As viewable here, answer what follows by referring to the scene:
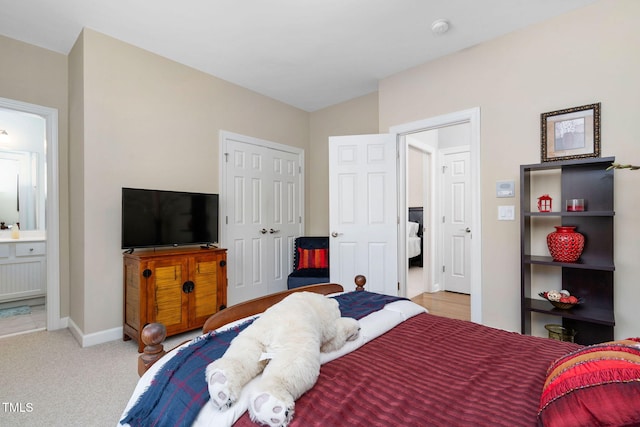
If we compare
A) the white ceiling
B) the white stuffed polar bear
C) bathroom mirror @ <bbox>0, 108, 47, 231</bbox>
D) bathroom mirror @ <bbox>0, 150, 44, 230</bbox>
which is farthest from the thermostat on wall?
bathroom mirror @ <bbox>0, 150, 44, 230</bbox>

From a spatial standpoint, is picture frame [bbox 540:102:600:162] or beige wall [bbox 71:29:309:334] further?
beige wall [bbox 71:29:309:334]

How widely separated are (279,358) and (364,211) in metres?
2.69

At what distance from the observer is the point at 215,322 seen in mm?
1350

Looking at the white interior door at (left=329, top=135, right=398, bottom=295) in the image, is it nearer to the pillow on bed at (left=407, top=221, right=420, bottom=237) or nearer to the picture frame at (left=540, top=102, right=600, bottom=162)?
the picture frame at (left=540, top=102, right=600, bottom=162)

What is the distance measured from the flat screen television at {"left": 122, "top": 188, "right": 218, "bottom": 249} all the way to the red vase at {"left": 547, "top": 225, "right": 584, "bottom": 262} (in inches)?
118

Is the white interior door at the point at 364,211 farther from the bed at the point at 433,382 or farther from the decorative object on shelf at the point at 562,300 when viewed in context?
the bed at the point at 433,382

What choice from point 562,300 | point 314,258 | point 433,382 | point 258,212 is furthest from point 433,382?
point 258,212

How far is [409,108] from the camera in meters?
3.30

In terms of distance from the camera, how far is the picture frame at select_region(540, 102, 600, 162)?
2268mm

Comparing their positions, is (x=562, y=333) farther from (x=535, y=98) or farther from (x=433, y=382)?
(x=433, y=382)

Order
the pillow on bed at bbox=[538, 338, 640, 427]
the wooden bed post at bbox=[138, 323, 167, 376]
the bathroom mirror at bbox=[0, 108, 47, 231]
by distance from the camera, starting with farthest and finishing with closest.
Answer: the bathroom mirror at bbox=[0, 108, 47, 231] → the wooden bed post at bbox=[138, 323, 167, 376] → the pillow on bed at bbox=[538, 338, 640, 427]

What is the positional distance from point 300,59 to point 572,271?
3013 mm

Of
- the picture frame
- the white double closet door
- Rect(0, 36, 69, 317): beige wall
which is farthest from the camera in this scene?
the white double closet door

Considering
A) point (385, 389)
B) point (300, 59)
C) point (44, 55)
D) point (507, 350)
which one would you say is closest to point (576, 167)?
point (507, 350)
